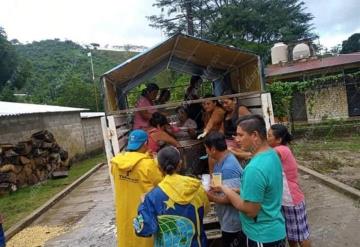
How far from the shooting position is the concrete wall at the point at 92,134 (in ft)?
67.1

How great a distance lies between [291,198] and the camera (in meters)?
3.99

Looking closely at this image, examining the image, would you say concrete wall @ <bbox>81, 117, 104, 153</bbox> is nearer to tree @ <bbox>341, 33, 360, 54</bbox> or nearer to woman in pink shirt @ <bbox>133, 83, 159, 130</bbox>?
woman in pink shirt @ <bbox>133, 83, 159, 130</bbox>

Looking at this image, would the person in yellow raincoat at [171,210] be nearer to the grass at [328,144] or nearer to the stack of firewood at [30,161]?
the stack of firewood at [30,161]

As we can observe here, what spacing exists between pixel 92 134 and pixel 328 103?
39.1 ft

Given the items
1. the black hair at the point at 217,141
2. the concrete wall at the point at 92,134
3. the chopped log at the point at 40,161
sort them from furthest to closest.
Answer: the concrete wall at the point at 92,134 → the chopped log at the point at 40,161 → the black hair at the point at 217,141

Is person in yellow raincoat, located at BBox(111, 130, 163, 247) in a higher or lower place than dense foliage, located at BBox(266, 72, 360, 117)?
lower

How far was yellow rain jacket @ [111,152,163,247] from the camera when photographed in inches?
141

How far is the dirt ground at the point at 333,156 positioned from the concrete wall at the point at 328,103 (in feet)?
9.07

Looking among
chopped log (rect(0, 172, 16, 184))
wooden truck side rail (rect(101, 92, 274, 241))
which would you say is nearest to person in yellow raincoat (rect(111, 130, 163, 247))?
wooden truck side rail (rect(101, 92, 274, 241))

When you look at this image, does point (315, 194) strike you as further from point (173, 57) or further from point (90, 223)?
point (90, 223)

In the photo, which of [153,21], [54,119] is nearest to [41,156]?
[54,119]

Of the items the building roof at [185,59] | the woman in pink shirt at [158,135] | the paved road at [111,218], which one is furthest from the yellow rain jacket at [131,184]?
the paved road at [111,218]

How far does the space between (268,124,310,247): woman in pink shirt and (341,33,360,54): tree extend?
41.2 metres

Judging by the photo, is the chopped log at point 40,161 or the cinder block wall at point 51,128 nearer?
the cinder block wall at point 51,128
